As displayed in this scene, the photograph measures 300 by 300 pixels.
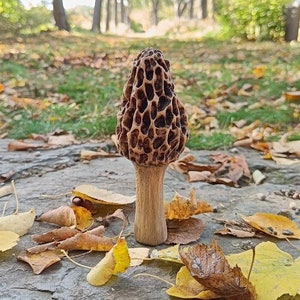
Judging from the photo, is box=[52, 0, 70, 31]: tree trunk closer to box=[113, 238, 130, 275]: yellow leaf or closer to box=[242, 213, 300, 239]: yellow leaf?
box=[242, 213, 300, 239]: yellow leaf

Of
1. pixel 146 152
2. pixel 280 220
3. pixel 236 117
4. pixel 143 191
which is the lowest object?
pixel 236 117

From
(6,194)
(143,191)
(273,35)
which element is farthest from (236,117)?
(273,35)

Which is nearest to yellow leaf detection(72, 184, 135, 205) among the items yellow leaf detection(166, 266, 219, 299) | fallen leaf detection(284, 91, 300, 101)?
yellow leaf detection(166, 266, 219, 299)

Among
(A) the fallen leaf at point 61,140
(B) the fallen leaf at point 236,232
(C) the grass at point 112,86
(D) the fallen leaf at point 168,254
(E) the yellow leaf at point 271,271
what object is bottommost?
(C) the grass at point 112,86

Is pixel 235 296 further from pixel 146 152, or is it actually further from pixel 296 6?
pixel 296 6

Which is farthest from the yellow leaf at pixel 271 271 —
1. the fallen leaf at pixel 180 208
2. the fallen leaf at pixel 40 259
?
the fallen leaf at pixel 40 259

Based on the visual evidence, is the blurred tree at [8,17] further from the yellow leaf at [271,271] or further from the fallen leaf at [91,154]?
the yellow leaf at [271,271]
